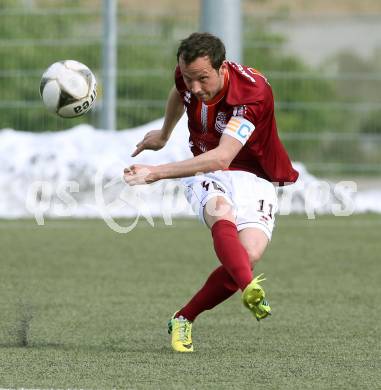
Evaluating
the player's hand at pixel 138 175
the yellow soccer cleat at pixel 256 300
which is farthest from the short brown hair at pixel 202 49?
the yellow soccer cleat at pixel 256 300

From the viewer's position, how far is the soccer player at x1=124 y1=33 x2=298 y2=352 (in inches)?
233

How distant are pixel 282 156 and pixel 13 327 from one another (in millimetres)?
1847

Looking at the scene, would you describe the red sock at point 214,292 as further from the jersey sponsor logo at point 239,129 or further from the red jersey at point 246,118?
the jersey sponsor logo at point 239,129

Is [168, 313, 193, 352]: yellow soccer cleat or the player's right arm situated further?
the player's right arm

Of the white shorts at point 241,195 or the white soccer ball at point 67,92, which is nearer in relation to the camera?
the white shorts at point 241,195

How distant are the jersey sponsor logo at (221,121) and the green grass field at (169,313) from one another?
3.77ft

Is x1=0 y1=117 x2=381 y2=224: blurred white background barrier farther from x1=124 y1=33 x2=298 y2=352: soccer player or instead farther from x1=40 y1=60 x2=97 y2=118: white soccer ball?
x1=124 y1=33 x2=298 y2=352: soccer player

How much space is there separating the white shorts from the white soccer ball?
2.52 feet

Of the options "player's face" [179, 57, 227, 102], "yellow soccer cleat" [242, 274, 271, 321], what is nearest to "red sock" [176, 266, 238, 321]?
"yellow soccer cleat" [242, 274, 271, 321]

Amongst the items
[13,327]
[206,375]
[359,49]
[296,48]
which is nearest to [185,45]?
[206,375]

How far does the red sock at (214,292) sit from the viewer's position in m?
6.35

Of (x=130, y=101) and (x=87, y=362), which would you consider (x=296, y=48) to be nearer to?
(x=130, y=101)

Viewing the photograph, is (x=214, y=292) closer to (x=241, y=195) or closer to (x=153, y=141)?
(x=241, y=195)

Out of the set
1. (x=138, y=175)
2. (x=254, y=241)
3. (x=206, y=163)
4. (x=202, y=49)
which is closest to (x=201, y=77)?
(x=202, y=49)
